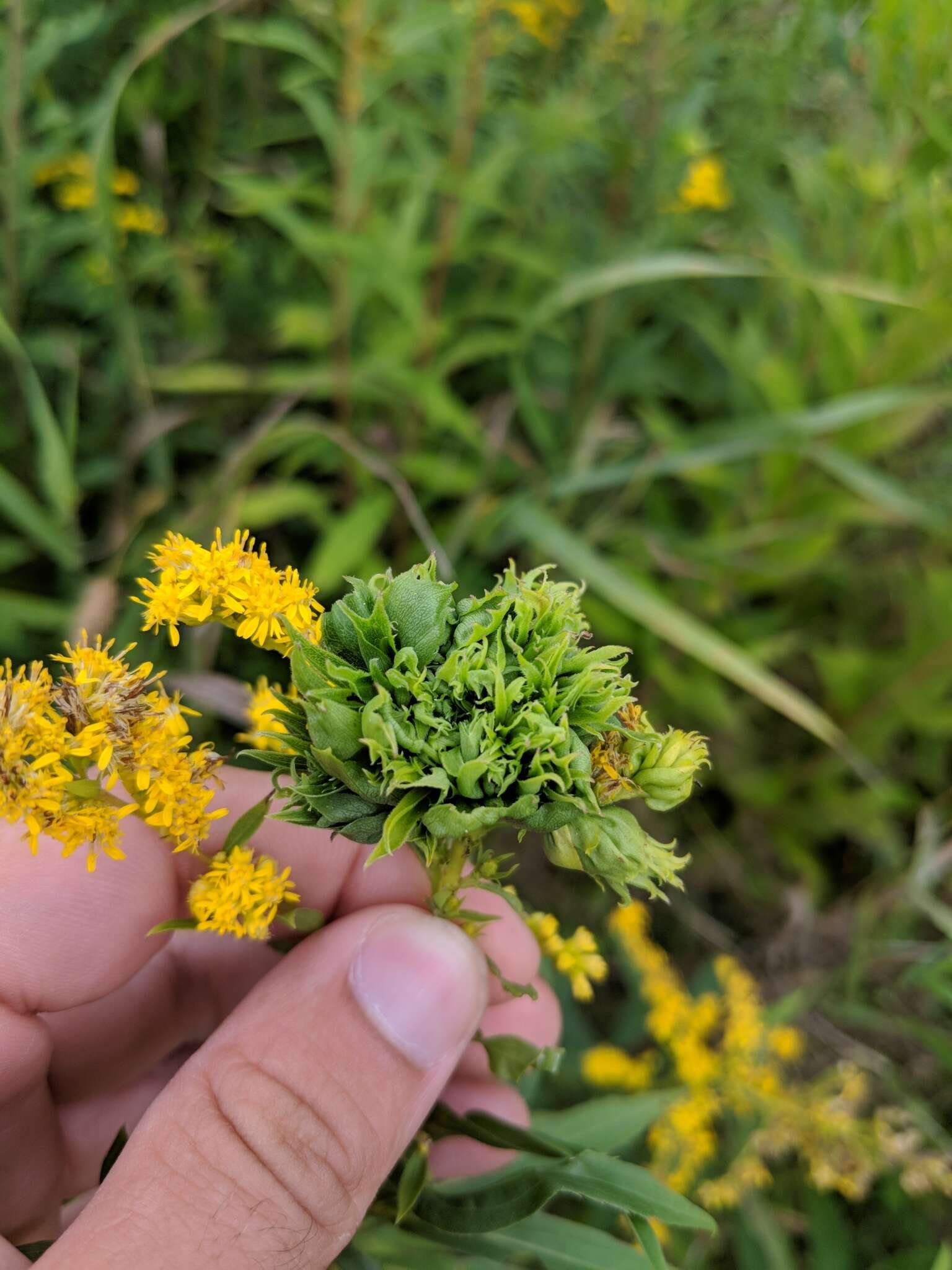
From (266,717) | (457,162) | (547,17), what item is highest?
(547,17)

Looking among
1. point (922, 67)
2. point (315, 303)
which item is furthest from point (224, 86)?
point (922, 67)

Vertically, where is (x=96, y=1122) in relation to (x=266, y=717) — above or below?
below

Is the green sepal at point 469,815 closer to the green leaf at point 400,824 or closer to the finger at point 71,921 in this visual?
the green leaf at point 400,824

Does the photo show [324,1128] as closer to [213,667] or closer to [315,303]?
[213,667]

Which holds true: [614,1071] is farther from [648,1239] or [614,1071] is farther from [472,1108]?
[648,1239]

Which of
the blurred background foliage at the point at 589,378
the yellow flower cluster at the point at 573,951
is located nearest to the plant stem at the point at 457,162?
the blurred background foliage at the point at 589,378

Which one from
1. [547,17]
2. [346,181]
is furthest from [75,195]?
[547,17]

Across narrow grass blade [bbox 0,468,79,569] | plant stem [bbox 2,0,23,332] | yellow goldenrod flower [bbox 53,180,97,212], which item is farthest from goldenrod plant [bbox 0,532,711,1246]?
yellow goldenrod flower [bbox 53,180,97,212]
